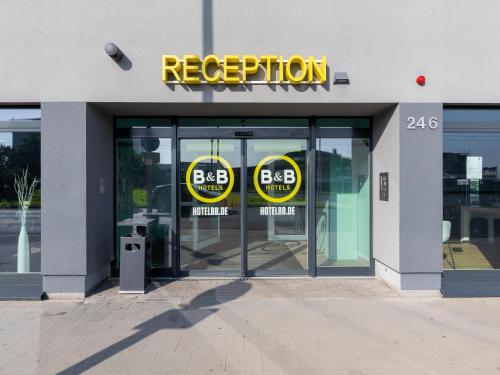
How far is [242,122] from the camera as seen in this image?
6629 millimetres

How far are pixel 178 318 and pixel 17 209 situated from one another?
3.61 meters

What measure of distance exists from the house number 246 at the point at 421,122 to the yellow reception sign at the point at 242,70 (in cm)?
152

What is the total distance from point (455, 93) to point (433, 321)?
3.47 m

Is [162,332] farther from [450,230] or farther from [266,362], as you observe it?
[450,230]

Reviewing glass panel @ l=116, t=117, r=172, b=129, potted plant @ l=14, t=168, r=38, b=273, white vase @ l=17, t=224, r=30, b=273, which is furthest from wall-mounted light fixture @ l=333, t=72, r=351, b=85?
white vase @ l=17, t=224, r=30, b=273

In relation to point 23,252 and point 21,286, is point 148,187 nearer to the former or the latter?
point 23,252

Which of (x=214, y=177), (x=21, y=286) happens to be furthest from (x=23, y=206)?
(x=214, y=177)

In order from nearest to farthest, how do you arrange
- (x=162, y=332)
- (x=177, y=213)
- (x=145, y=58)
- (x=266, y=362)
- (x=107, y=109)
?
(x=266, y=362) < (x=162, y=332) < (x=145, y=58) < (x=107, y=109) < (x=177, y=213)

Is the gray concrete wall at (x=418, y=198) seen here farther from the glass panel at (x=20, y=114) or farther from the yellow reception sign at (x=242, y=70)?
the glass panel at (x=20, y=114)

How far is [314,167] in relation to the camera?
21.8 ft

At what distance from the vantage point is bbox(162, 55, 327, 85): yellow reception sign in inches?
218

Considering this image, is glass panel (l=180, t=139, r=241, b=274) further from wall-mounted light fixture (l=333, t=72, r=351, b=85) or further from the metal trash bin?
wall-mounted light fixture (l=333, t=72, r=351, b=85)

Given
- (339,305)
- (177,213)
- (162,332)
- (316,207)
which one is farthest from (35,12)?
(339,305)

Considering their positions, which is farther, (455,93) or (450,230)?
(450,230)
